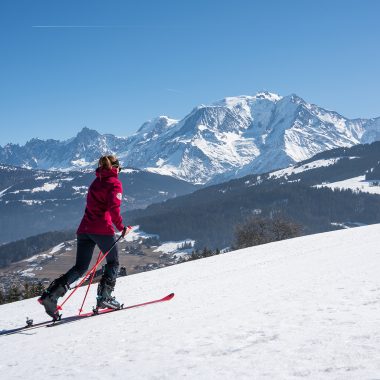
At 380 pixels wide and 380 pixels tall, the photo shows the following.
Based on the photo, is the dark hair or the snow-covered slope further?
the dark hair

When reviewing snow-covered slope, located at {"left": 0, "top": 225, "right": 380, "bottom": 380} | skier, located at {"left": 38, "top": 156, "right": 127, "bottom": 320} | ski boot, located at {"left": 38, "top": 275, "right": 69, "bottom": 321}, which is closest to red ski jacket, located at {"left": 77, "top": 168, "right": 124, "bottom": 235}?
skier, located at {"left": 38, "top": 156, "right": 127, "bottom": 320}

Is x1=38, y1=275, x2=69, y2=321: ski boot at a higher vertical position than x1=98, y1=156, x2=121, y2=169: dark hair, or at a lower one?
lower

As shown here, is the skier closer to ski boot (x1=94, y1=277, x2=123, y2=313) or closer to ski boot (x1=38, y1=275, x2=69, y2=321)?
ski boot (x1=38, y1=275, x2=69, y2=321)

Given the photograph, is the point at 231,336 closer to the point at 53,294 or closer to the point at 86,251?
the point at 86,251

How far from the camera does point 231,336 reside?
5.48 meters

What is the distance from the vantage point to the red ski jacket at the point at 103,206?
826 cm

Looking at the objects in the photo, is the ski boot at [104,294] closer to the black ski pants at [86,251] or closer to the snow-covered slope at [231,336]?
the black ski pants at [86,251]

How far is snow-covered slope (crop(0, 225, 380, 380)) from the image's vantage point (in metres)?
4.35

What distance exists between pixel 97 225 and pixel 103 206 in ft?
1.20

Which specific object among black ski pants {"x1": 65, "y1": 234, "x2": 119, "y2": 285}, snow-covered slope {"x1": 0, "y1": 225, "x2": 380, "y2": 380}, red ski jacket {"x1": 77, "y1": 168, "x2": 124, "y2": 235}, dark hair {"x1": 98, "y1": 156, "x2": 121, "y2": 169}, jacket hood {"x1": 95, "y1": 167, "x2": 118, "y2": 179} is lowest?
snow-covered slope {"x1": 0, "y1": 225, "x2": 380, "y2": 380}

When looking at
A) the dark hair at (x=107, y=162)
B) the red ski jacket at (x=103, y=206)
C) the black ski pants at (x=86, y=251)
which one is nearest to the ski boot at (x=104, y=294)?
the black ski pants at (x=86, y=251)

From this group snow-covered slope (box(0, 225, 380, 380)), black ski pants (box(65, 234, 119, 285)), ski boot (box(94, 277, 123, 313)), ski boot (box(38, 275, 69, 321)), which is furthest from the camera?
ski boot (box(94, 277, 123, 313))

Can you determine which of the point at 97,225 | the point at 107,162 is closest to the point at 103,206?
the point at 97,225

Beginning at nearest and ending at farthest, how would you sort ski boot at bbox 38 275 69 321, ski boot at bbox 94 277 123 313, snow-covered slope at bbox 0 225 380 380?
snow-covered slope at bbox 0 225 380 380, ski boot at bbox 38 275 69 321, ski boot at bbox 94 277 123 313
